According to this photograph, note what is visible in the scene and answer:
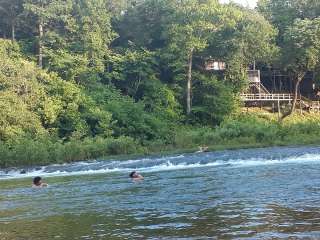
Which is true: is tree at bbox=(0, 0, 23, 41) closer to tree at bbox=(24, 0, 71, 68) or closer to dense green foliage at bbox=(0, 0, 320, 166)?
dense green foliage at bbox=(0, 0, 320, 166)

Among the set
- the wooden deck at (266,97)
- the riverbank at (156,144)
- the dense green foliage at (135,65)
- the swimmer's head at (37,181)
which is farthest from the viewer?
the wooden deck at (266,97)

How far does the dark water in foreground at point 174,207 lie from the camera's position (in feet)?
Result: 38.8

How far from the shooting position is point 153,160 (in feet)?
120

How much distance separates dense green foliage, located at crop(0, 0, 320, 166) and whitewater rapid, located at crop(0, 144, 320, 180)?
8.15 metres

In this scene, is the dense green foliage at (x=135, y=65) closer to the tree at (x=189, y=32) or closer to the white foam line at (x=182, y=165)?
the tree at (x=189, y=32)

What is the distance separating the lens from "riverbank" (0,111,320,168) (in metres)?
41.1

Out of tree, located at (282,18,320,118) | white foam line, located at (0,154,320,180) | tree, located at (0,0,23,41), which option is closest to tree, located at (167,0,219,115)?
tree, located at (282,18,320,118)

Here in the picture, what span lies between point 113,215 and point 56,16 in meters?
46.2

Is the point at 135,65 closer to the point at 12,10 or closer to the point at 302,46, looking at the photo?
the point at 12,10

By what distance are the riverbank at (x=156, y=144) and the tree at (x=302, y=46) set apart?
1014 centimetres

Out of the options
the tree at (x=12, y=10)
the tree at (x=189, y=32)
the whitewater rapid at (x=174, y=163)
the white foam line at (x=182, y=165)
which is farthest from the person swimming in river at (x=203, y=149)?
the tree at (x=12, y=10)

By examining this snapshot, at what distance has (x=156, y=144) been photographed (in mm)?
45500

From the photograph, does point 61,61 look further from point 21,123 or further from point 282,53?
point 282,53

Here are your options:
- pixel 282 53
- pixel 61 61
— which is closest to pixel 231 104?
pixel 282 53
